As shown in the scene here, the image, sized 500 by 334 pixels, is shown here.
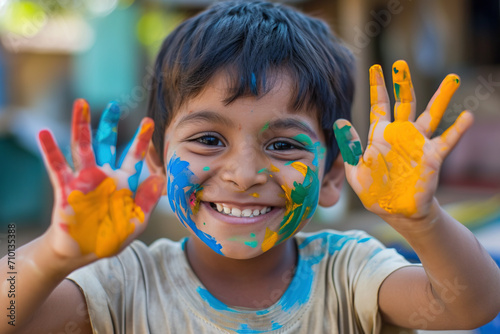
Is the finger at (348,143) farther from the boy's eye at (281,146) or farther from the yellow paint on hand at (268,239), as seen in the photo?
the yellow paint on hand at (268,239)

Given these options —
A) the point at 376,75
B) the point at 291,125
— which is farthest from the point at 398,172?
the point at 291,125

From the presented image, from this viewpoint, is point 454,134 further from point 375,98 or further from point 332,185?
point 332,185

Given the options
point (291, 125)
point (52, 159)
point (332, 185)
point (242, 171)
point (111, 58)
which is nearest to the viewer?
point (52, 159)

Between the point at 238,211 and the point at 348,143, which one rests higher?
the point at 348,143

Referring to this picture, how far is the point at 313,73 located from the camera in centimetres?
150

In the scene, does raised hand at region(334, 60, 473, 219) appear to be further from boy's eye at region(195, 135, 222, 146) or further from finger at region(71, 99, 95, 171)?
finger at region(71, 99, 95, 171)

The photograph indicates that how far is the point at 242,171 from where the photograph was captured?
134 cm

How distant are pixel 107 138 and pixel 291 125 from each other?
1.68 ft

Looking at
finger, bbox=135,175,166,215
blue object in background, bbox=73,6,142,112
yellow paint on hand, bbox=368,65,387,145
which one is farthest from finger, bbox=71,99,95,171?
blue object in background, bbox=73,6,142,112

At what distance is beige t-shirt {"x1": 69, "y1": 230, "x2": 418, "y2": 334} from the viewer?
4.64 ft

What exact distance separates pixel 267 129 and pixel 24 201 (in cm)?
425

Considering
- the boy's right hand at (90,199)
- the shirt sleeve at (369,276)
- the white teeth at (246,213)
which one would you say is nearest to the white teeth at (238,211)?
the white teeth at (246,213)

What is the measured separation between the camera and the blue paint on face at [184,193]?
1.43m

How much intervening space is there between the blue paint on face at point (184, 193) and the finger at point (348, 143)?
1.35ft
